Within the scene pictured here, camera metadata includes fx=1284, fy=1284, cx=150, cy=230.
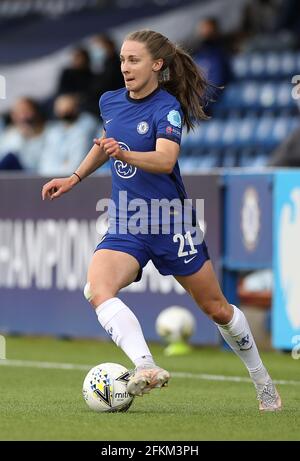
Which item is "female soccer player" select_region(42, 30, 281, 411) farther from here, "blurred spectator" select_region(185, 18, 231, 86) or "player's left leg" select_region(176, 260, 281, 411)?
"blurred spectator" select_region(185, 18, 231, 86)

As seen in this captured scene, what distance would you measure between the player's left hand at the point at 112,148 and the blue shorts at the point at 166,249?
637 mm

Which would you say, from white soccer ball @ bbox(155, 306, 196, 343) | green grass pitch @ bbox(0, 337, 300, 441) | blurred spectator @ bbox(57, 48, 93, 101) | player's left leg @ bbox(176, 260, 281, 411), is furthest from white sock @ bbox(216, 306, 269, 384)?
blurred spectator @ bbox(57, 48, 93, 101)

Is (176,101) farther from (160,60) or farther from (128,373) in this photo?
(128,373)

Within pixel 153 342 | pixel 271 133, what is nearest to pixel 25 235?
pixel 153 342

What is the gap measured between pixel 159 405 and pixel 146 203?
4.17 ft

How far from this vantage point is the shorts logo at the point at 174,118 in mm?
6713

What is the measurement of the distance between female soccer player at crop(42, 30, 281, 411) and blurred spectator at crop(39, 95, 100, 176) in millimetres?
7714

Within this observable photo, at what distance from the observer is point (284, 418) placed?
6652 mm

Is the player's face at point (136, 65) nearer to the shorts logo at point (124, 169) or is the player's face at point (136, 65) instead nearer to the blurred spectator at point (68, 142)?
the shorts logo at point (124, 169)

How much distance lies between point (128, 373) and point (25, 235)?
5988mm

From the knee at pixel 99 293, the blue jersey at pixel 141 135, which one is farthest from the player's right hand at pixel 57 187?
the knee at pixel 99 293

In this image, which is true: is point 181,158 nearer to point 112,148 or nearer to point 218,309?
point 218,309

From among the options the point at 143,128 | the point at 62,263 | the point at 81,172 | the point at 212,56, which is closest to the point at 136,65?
the point at 143,128

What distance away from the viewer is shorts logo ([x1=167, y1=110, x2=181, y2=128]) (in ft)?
22.0
